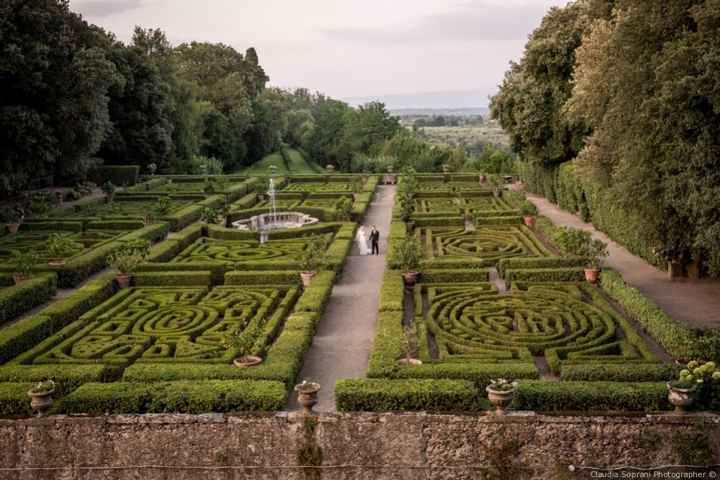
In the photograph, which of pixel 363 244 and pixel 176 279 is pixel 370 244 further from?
pixel 176 279

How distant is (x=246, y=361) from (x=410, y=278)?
7.82 metres

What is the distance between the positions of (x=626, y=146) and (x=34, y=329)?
14.6 metres

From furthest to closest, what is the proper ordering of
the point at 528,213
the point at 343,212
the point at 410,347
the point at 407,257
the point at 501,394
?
1. the point at 343,212
2. the point at 528,213
3. the point at 407,257
4. the point at 410,347
5. the point at 501,394

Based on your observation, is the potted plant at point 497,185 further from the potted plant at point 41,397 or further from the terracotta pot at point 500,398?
the potted plant at point 41,397

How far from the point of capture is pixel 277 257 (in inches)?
1050

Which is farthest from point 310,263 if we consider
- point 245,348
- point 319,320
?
point 245,348

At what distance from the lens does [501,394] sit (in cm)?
1250

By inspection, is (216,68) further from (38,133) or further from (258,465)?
(258,465)

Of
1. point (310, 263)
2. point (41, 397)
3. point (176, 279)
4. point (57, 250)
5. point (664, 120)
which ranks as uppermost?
point (664, 120)

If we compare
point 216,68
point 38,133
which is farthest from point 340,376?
point 216,68

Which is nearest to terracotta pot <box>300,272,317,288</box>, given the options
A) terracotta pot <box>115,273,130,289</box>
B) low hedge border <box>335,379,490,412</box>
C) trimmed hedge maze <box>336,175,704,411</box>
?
trimmed hedge maze <box>336,175,704,411</box>

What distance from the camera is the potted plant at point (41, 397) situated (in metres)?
12.9

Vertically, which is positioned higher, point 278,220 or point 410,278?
point 278,220

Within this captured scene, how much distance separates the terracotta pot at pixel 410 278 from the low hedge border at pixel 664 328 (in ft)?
17.4
